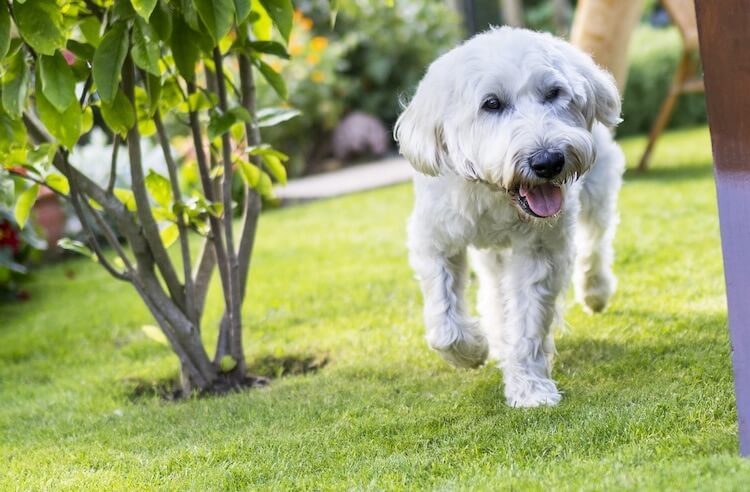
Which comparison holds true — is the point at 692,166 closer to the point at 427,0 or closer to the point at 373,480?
the point at 427,0

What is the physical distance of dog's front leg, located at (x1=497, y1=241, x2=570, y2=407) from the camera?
3840mm

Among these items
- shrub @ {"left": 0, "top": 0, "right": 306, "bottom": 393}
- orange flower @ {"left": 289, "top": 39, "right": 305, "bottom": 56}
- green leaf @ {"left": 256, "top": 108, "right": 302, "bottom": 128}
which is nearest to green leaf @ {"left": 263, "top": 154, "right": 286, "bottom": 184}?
shrub @ {"left": 0, "top": 0, "right": 306, "bottom": 393}

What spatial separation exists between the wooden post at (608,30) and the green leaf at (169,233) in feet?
14.1

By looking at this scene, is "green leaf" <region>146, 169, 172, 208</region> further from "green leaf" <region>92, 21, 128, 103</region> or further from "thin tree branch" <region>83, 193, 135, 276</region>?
"green leaf" <region>92, 21, 128, 103</region>

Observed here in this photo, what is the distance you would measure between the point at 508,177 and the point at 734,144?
79cm

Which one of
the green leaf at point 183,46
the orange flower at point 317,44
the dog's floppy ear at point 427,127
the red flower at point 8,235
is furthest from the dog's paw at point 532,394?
the orange flower at point 317,44

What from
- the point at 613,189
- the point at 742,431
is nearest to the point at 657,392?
the point at 742,431

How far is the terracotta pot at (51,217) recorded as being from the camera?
875 centimetres

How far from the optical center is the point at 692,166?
957 centimetres

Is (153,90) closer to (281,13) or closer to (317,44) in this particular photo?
(281,13)

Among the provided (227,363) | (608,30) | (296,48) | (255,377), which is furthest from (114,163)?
(296,48)

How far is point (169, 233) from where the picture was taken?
441 cm

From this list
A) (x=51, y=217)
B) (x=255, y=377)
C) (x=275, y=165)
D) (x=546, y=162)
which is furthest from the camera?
(x=51, y=217)

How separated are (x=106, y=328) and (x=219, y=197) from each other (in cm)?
175
